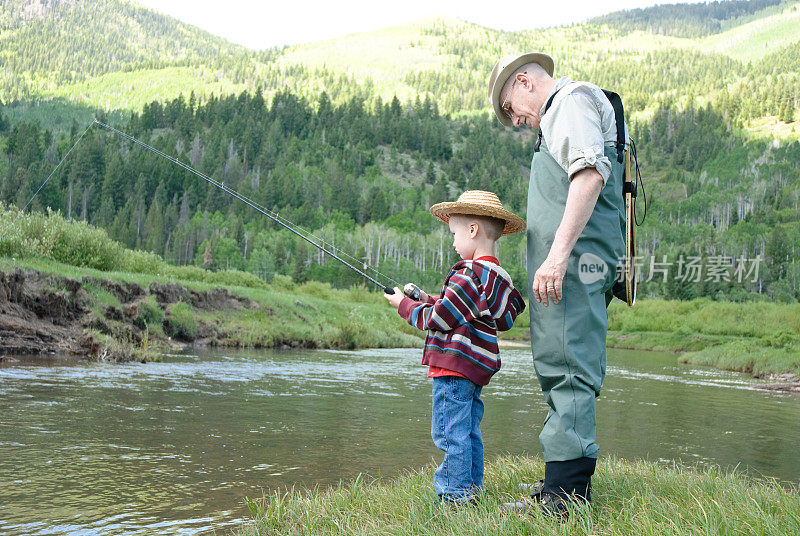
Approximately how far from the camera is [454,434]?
3480 mm

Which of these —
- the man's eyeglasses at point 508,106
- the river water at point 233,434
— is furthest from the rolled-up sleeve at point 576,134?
the river water at point 233,434

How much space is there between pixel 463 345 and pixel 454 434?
458mm

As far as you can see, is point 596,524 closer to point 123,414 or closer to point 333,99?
point 123,414

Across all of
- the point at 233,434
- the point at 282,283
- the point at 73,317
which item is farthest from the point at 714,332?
the point at 233,434

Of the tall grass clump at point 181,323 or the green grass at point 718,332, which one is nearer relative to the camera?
the tall grass clump at point 181,323

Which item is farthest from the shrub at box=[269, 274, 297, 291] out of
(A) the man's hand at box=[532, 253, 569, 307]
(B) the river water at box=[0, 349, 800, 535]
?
(A) the man's hand at box=[532, 253, 569, 307]

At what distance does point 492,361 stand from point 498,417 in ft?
23.0

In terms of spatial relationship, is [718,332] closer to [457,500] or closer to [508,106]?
A: [508,106]

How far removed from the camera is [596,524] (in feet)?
8.96

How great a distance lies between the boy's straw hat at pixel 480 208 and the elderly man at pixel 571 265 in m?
0.26

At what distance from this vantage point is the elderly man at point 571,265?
3.07 m

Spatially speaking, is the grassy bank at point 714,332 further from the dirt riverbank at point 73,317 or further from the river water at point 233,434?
the dirt riverbank at point 73,317

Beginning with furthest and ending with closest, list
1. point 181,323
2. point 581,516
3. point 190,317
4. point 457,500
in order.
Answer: point 190,317, point 181,323, point 457,500, point 581,516

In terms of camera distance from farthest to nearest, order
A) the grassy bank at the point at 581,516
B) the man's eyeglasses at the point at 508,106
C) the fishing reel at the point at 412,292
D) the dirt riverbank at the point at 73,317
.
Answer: the dirt riverbank at the point at 73,317, the fishing reel at the point at 412,292, the man's eyeglasses at the point at 508,106, the grassy bank at the point at 581,516
